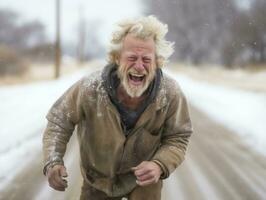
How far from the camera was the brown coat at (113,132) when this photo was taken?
2820mm

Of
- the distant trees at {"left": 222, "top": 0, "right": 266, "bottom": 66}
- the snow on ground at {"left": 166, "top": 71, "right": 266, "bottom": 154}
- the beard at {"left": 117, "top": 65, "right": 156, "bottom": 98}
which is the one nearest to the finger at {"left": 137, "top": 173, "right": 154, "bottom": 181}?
the beard at {"left": 117, "top": 65, "right": 156, "bottom": 98}

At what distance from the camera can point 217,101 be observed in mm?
18953

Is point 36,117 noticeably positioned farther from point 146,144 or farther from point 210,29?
point 210,29

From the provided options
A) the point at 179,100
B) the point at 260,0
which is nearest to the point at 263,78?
A: the point at 260,0

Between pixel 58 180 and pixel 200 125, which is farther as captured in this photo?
pixel 200 125

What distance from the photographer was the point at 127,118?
2855 mm

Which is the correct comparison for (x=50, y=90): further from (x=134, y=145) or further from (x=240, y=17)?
(x=240, y=17)

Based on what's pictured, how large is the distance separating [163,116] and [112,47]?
44cm

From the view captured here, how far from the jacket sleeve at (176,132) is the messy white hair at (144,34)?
0.24 metres

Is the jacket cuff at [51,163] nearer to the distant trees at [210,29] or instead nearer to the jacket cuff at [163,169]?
the jacket cuff at [163,169]

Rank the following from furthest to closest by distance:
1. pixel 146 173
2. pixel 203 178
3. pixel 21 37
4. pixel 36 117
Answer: pixel 21 37 → pixel 36 117 → pixel 203 178 → pixel 146 173

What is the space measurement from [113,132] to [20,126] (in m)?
8.06

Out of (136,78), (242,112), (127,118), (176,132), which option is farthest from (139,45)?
(242,112)

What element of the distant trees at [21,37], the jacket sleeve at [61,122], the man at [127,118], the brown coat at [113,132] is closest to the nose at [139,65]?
the man at [127,118]
